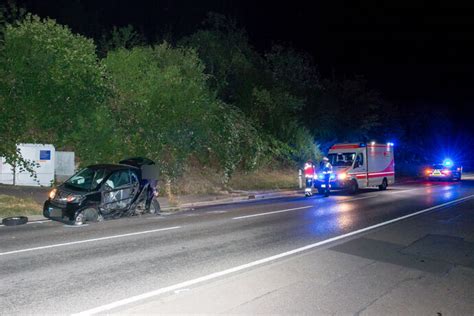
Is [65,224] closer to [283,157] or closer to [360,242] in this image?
[360,242]

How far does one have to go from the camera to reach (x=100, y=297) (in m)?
5.58

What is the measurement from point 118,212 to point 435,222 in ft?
29.7

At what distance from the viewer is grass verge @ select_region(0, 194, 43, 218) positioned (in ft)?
Answer: 42.5

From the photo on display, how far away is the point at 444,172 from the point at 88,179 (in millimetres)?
29268

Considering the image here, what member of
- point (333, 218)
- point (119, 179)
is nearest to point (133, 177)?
point (119, 179)

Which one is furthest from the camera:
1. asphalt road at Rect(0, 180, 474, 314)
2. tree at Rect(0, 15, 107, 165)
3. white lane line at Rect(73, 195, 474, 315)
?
tree at Rect(0, 15, 107, 165)

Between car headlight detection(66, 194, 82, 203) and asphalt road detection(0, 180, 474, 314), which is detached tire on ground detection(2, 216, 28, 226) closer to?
asphalt road detection(0, 180, 474, 314)

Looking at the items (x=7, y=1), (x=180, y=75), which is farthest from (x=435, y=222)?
(x=7, y=1)

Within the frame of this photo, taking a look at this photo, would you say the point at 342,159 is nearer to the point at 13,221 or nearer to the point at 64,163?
the point at 64,163

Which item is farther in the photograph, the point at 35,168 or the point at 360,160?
the point at 360,160

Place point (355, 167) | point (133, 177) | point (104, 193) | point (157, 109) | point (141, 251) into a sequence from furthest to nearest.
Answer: point (355, 167)
point (157, 109)
point (133, 177)
point (104, 193)
point (141, 251)

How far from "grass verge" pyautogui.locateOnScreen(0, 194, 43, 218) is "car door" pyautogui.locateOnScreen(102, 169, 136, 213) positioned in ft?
8.99

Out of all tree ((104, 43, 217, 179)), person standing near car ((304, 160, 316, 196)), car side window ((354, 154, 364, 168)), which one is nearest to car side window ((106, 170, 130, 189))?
tree ((104, 43, 217, 179))

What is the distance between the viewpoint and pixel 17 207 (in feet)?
43.8
